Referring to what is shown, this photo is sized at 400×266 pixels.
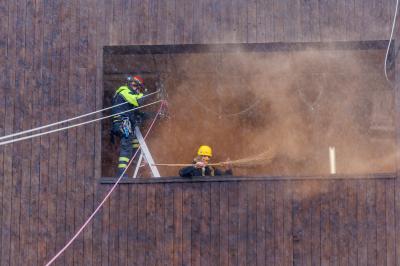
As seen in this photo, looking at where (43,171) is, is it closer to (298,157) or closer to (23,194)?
(23,194)

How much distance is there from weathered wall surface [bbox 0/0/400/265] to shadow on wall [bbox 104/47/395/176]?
2.45m

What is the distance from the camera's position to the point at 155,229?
13328 mm

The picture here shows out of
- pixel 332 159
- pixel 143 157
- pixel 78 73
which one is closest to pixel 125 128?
pixel 143 157

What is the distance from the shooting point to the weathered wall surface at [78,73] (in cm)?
1341

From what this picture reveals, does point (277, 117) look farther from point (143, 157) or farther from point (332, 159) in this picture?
point (143, 157)

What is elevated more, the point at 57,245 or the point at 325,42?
the point at 325,42

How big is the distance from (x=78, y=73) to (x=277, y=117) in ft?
17.4

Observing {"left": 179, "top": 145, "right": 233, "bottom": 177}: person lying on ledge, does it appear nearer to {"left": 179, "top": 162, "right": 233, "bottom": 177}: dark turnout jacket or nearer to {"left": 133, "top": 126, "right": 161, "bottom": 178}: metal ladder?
{"left": 179, "top": 162, "right": 233, "bottom": 177}: dark turnout jacket

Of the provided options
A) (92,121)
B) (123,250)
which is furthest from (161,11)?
(123,250)

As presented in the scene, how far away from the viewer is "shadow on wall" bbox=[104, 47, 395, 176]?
1655 centimetres

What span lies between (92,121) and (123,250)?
2220mm

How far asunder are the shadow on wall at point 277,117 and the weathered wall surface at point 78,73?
245cm

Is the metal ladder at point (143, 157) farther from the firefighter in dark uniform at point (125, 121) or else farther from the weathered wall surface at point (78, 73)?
the weathered wall surface at point (78, 73)

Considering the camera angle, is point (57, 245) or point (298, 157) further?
point (298, 157)
